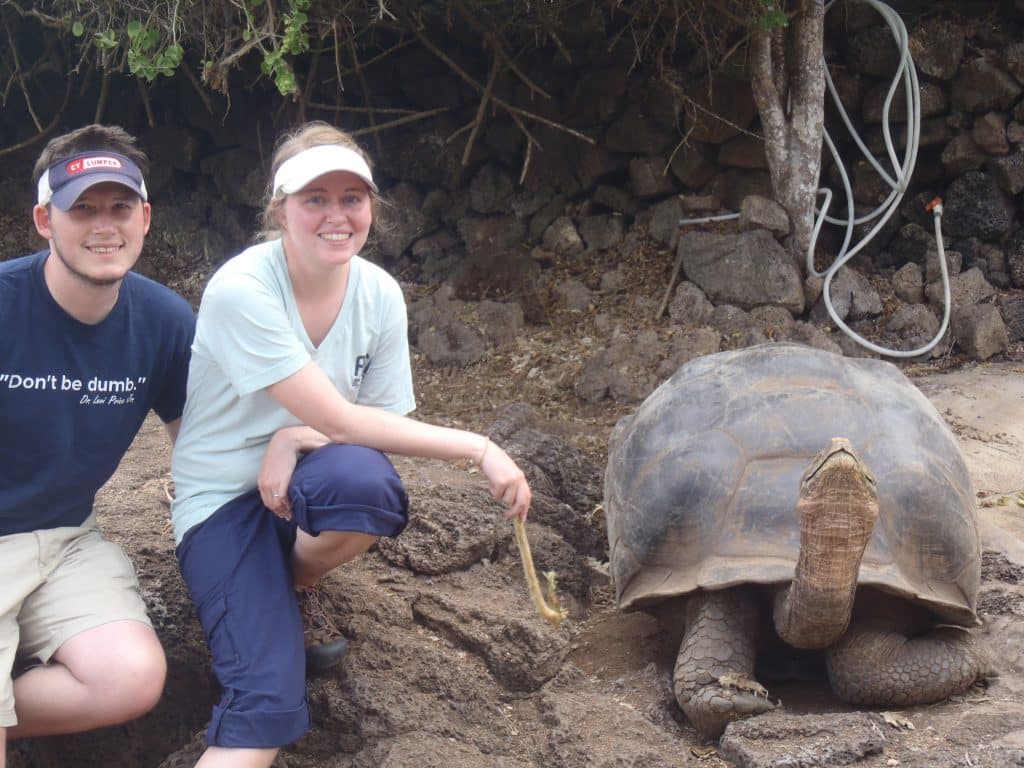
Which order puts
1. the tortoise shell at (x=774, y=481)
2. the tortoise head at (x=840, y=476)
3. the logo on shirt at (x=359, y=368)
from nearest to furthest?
the tortoise head at (x=840, y=476) → the logo on shirt at (x=359, y=368) → the tortoise shell at (x=774, y=481)

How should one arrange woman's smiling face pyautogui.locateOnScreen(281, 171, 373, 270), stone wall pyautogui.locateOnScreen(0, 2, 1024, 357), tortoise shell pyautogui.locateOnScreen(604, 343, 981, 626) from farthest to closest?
1. stone wall pyautogui.locateOnScreen(0, 2, 1024, 357)
2. tortoise shell pyautogui.locateOnScreen(604, 343, 981, 626)
3. woman's smiling face pyautogui.locateOnScreen(281, 171, 373, 270)

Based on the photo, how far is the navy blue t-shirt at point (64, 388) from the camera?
81.4 inches

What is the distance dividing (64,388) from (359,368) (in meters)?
0.58

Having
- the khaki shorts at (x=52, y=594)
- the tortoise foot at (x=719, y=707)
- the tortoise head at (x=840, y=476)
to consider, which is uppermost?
the tortoise head at (x=840, y=476)

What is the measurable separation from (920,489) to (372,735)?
4.41 ft

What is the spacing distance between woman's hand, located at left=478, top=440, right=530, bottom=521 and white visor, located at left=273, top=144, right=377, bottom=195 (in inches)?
22.4

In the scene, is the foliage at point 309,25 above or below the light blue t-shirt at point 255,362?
above

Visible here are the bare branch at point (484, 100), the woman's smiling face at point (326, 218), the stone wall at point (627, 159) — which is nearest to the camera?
the woman's smiling face at point (326, 218)

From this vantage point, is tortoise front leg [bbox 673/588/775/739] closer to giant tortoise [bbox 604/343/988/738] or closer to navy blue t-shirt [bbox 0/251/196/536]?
giant tortoise [bbox 604/343/988/738]

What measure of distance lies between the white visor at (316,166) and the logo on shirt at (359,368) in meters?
0.37

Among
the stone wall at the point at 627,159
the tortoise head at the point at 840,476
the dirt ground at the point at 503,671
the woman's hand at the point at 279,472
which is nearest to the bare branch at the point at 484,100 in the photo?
the stone wall at the point at 627,159

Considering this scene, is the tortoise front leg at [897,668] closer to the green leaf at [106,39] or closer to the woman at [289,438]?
the woman at [289,438]

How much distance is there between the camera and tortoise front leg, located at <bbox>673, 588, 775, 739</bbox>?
230cm

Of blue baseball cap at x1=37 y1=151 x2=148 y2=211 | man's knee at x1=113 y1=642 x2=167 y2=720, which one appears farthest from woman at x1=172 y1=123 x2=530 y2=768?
blue baseball cap at x1=37 y1=151 x2=148 y2=211
